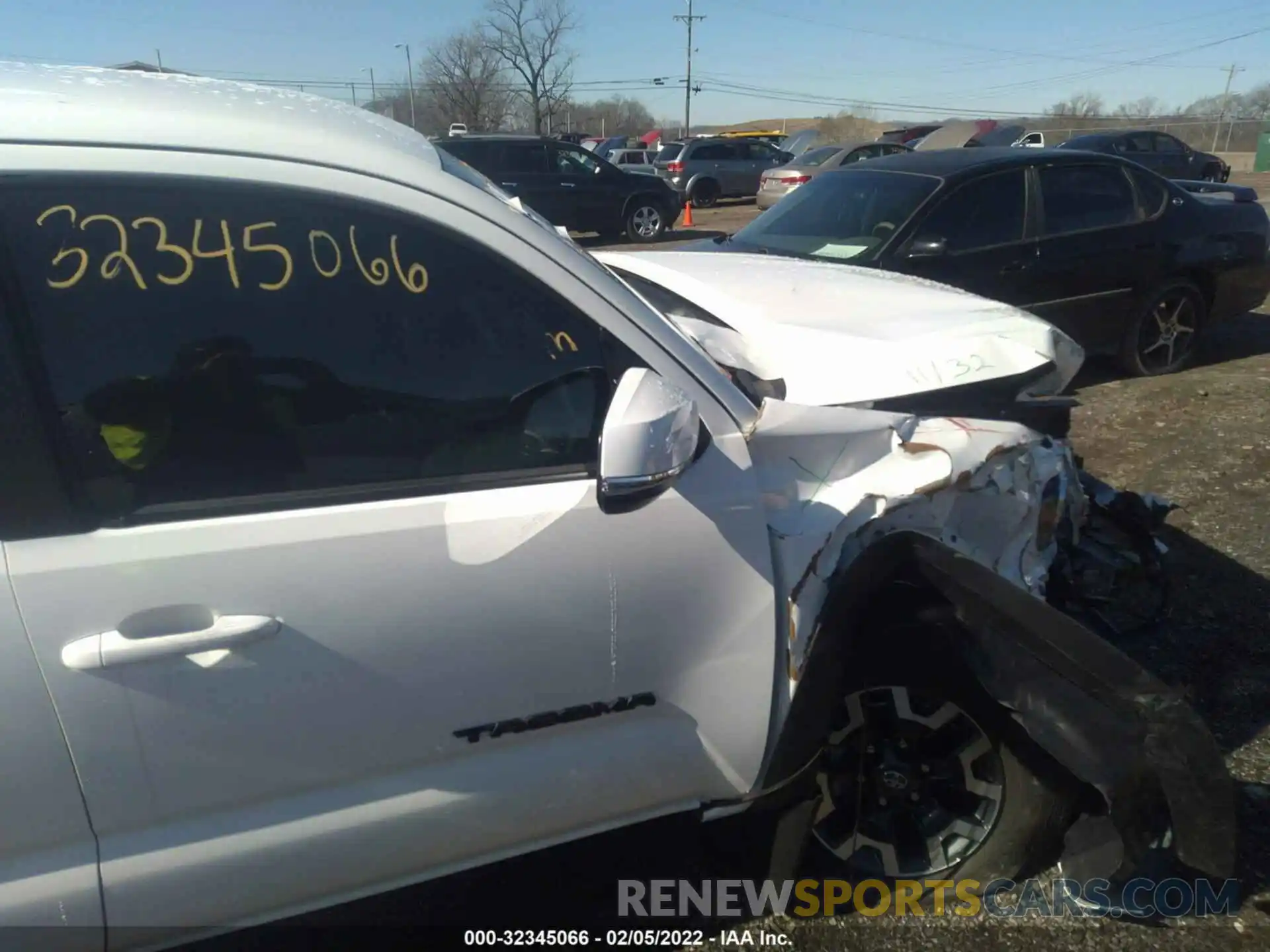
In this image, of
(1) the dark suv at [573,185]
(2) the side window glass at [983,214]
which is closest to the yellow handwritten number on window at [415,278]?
(2) the side window glass at [983,214]

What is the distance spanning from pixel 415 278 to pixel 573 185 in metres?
14.0

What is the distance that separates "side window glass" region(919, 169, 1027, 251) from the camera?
18.3ft

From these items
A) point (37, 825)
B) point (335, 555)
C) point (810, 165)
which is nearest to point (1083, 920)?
point (335, 555)

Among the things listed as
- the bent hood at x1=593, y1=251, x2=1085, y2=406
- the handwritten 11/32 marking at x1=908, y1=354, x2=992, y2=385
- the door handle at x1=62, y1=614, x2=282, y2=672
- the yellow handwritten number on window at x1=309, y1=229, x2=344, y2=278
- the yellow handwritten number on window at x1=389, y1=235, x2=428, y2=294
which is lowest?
the door handle at x1=62, y1=614, x2=282, y2=672

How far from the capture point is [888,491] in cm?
208

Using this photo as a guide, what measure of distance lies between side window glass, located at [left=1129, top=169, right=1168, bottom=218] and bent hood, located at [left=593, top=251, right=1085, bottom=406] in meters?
3.63

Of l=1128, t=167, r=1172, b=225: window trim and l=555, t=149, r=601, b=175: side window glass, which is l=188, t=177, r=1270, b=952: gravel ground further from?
l=555, t=149, r=601, b=175: side window glass

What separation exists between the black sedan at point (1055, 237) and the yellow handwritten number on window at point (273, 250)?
4.29 m

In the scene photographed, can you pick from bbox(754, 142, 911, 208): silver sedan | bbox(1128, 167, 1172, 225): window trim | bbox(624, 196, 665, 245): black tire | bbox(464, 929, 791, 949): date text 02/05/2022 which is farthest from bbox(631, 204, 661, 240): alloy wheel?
bbox(464, 929, 791, 949): date text 02/05/2022

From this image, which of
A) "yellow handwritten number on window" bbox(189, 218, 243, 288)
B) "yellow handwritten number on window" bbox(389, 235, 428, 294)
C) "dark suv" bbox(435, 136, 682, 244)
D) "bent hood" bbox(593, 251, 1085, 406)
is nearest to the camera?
"yellow handwritten number on window" bbox(189, 218, 243, 288)

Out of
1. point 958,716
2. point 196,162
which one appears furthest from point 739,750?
point 196,162

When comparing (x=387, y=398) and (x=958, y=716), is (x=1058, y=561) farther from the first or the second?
(x=387, y=398)

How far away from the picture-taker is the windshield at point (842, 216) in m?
5.57

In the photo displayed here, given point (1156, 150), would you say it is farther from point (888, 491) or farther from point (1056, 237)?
point (888, 491)
